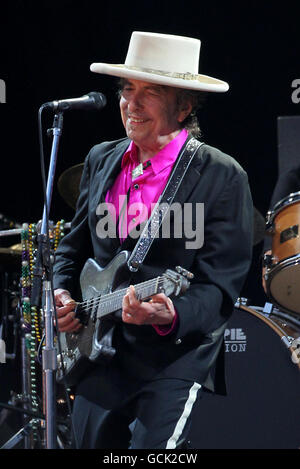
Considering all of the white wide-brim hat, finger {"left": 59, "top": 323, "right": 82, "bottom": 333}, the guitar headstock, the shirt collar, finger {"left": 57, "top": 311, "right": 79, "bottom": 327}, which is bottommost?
finger {"left": 59, "top": 323, "right": 82, "bottom": 333}

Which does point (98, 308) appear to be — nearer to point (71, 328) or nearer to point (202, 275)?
point (71, 328)

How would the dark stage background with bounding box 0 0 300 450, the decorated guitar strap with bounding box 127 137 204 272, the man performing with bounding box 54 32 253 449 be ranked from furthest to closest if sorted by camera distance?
the dark stage background with bounding box 0 0 300 450, the decorated guitar strap with bounding box 127 137 204 272, the man performing with bounding box 54 32 253 449

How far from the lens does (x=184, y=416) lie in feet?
9.05

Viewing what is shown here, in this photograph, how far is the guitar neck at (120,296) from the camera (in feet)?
9.07

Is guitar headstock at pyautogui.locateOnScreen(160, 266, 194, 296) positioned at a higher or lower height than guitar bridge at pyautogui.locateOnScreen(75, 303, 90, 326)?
higher

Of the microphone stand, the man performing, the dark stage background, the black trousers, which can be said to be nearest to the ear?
the man performing

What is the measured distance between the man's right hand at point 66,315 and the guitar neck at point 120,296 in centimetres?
16

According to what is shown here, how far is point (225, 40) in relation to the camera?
5543 mm

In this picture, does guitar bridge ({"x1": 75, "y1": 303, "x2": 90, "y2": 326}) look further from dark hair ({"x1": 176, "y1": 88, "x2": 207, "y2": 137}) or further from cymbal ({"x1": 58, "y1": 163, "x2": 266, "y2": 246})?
cymbal ({"x1": 58, "y1": 163, "x2": 266, "y2": 246})

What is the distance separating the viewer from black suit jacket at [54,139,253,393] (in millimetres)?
2836

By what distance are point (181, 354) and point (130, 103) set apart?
102 centimetres

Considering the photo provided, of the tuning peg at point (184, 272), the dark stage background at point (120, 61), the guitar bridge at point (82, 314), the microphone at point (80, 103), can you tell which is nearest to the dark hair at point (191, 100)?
the microphone at point (80, 103)

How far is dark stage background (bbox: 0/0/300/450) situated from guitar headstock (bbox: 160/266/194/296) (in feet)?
9.77
